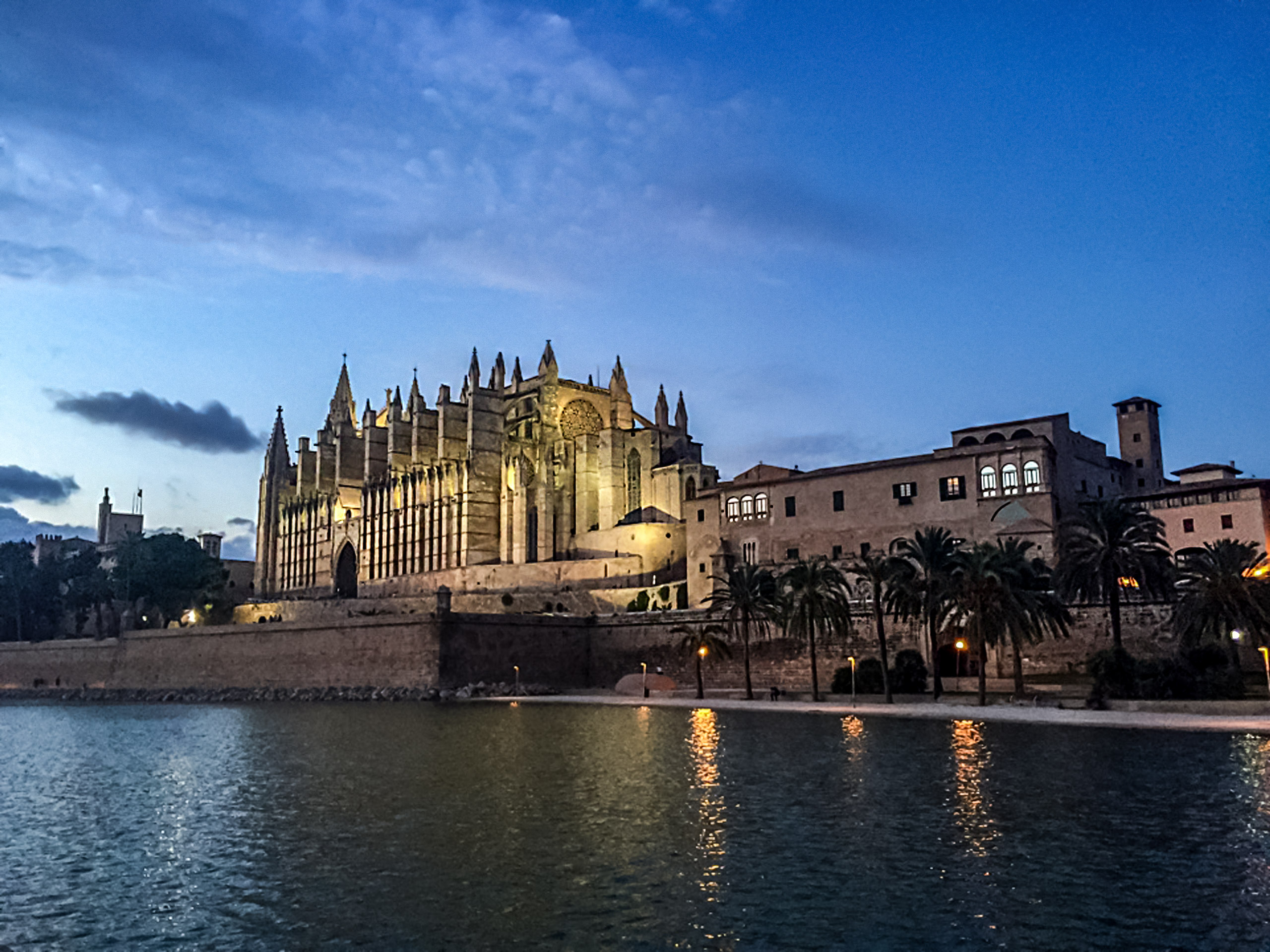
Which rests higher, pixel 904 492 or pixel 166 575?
pixel 904 492

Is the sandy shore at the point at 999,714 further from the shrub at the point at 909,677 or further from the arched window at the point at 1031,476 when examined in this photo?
the arched window at the point at 1031,476

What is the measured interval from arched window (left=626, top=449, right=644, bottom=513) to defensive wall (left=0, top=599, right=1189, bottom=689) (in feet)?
43.8

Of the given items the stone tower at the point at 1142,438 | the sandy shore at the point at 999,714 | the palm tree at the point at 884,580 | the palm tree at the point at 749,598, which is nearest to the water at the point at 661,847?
the sandy shore at the point at 999,714

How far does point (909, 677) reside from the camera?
38438 mm

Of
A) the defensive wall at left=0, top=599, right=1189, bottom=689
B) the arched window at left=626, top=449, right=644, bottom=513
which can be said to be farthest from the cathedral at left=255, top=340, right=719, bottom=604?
the defensive wall at left=0, top=599, right=1189, bottom=689

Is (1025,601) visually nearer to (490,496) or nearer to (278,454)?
(490,496)

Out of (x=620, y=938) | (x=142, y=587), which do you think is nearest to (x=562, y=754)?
(x=620, y=938)

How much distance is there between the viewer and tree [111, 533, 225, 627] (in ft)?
253

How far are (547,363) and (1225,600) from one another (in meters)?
54.7

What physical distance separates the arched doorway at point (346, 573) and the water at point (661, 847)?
5946 centimetres

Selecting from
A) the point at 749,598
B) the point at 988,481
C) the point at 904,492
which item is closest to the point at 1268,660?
the point at 988,481

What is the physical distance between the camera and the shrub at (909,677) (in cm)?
3841

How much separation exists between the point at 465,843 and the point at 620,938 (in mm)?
4882

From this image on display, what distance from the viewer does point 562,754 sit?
78.1 ft
